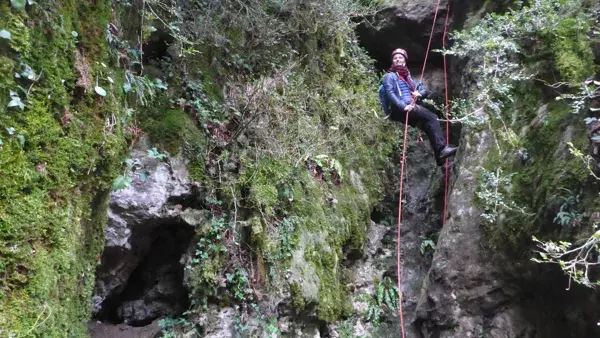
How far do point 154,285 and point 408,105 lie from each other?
15.1ft

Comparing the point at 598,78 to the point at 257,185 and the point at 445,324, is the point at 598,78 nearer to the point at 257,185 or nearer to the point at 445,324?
the point at 445,324

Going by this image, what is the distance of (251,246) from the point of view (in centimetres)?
486

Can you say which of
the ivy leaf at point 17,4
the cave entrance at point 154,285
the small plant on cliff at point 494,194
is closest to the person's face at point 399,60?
the small plant on cliff at point 494,194

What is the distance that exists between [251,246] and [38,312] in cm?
284

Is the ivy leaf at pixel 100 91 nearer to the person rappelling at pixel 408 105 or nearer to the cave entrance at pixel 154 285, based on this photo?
the cave entrance at pixel 154 285

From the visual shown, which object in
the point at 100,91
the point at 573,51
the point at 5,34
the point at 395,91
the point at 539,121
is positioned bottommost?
the point at 5,34

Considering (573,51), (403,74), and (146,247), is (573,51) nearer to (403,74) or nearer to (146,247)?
(403,74)

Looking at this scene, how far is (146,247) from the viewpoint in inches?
189

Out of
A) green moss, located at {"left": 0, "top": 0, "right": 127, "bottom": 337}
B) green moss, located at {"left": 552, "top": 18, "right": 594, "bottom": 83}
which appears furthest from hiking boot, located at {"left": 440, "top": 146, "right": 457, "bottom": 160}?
green moss, located at {"left": 0, "top": 0, "right": 127, "bottom": 337}

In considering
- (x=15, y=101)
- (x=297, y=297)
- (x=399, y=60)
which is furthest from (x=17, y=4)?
(x=399, y=60)

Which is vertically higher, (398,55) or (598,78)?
(398,55)

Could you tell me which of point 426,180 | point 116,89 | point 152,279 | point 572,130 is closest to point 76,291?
point 116,89

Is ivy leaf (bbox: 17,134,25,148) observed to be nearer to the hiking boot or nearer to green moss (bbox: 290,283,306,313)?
green moss (bbox: 290,283,306,313)

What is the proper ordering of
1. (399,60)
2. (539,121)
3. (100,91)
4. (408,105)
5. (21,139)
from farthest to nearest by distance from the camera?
1. (399,60)
2. (408,105)
3. (539,121)
4. (100,91)
5. (21,139)
